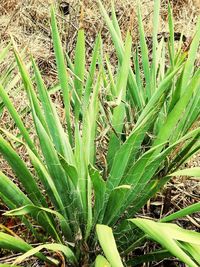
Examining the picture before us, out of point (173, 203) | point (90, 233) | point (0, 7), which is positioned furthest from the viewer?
point (0, 7)

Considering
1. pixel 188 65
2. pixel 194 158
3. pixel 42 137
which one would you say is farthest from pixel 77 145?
pixel 194 158

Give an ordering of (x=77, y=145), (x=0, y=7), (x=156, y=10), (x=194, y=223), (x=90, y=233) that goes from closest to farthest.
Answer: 1. (x=77, y=145)
2. (x=90, y=233)
3. (x=194, y=223)
4. (x=156, y=10)
5. (x=0, y=7)

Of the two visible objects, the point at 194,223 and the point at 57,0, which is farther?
the point at 57,0

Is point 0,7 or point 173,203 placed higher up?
point 0,7

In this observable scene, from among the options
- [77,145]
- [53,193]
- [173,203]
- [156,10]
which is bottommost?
[173,203]

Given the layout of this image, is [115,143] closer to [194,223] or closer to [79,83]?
[79,83]

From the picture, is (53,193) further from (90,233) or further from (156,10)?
(156,10)

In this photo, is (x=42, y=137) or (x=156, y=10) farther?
(x=156, y=10)

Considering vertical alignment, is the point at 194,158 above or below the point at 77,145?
below

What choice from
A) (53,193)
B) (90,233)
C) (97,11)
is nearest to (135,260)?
(90,233)
